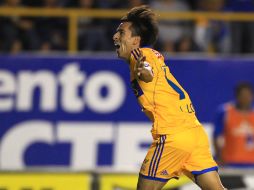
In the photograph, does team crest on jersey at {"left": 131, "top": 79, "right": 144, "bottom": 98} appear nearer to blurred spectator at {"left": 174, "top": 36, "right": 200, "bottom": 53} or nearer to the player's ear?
the player's ear

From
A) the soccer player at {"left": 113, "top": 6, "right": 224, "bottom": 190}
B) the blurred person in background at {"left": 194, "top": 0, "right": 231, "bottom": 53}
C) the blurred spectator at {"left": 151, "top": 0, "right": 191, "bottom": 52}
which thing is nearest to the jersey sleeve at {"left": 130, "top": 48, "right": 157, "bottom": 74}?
the soccer player at {"left": 113, "top": 6, "right": 224, "bottom": 190}

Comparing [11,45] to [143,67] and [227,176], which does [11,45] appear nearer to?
[227,176]

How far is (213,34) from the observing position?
12680 millimetres

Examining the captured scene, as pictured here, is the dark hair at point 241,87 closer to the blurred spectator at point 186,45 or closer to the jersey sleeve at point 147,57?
the blurred spectator at point 186,45

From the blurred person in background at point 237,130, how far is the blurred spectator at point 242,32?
0.91 meters

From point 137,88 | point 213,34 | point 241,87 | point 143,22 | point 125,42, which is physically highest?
point 143,22

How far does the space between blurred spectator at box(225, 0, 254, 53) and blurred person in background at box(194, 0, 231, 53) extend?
0.38 feet

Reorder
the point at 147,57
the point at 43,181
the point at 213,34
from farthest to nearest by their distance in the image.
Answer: the point at 213,34, the point at 43,181, the point at 147,57

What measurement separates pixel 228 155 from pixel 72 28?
9.25 ft

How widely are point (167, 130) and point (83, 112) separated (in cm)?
527

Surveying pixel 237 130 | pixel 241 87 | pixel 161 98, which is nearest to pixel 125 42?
pixel 161 98

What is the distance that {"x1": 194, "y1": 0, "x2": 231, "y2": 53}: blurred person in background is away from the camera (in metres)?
12.6

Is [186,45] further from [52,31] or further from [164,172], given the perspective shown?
[164,172]

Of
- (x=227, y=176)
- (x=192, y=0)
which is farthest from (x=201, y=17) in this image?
(x=227, y=176)
